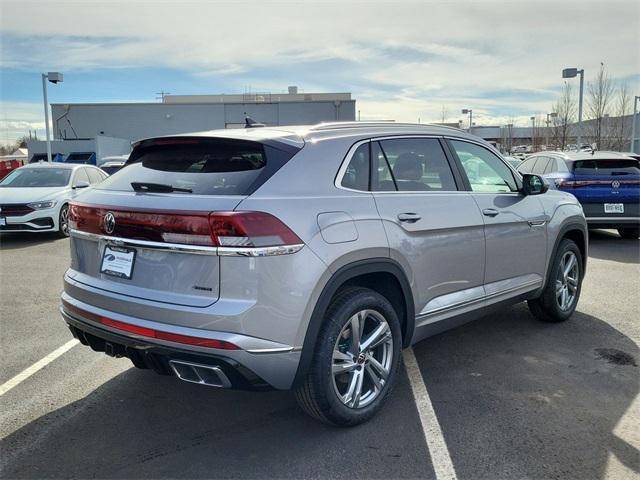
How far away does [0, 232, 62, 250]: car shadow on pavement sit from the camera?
9805mm

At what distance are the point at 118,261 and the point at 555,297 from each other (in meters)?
3.98

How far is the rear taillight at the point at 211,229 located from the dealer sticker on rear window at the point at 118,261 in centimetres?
11

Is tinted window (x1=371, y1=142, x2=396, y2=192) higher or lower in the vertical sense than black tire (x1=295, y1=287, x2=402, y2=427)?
higher

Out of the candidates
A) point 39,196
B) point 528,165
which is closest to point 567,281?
point 528,165

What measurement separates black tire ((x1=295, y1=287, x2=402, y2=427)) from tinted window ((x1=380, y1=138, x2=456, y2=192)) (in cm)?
83

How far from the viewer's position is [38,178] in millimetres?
11289

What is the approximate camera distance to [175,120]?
36094mm

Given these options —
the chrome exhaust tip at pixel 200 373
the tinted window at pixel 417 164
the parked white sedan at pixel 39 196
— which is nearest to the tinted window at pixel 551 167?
the tinted window at pixel 417 164

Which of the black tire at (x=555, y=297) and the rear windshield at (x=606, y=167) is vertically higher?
the rear windshield at (x=606, y=167)

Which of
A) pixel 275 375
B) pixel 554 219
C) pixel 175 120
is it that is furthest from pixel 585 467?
pixel 175 120

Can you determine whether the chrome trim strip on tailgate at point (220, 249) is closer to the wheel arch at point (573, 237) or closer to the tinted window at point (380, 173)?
the tinted window at point (380, 173)

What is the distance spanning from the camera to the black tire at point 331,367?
3.01 meters

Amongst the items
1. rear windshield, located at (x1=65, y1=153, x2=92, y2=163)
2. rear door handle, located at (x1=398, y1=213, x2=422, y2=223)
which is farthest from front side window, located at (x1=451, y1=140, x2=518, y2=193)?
rear windshield, located at (x1=65, y1=153, x2=92, y2=163)

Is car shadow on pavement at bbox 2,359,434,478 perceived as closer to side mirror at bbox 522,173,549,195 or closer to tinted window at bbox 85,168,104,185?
side mirror at bbox 522,173,549,195
